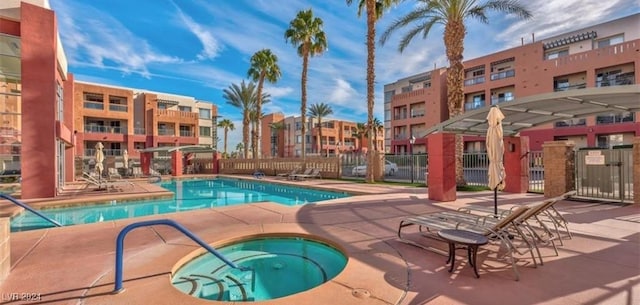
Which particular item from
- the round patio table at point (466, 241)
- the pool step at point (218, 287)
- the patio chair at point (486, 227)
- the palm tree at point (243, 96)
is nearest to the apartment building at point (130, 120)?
the palm tree at point (243, 96)

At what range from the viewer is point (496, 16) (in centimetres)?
1565

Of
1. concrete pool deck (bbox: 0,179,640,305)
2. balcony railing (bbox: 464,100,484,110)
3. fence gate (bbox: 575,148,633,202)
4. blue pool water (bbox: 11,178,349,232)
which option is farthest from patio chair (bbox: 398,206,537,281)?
balcony railing (bbox: 464,100,484,110)

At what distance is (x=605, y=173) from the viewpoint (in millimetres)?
10242

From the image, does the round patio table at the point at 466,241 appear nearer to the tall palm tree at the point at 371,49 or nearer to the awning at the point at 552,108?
the awning at the point at 552,108

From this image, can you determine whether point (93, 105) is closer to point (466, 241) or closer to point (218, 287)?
point (218, 287)

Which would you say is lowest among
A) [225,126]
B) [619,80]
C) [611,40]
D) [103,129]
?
[103,129]

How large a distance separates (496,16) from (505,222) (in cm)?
1514

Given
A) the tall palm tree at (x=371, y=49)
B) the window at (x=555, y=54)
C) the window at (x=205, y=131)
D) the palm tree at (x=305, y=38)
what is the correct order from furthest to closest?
the window at (x=205, y=131), the window at (x=555, y=54), the palm tree at (x=305, y=38), the tall palm tree at (x=371, y=49)

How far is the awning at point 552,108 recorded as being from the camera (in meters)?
7.68

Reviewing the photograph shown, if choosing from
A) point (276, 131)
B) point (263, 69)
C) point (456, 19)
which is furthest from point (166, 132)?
point (456, 19)

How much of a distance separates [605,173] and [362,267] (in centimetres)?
1074

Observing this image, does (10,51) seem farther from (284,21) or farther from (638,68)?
(638,68)

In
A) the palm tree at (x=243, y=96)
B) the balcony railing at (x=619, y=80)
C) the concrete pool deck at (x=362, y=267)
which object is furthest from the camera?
the palm tree at (x=243, y=96)

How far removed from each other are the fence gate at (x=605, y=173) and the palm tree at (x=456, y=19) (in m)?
4.86
